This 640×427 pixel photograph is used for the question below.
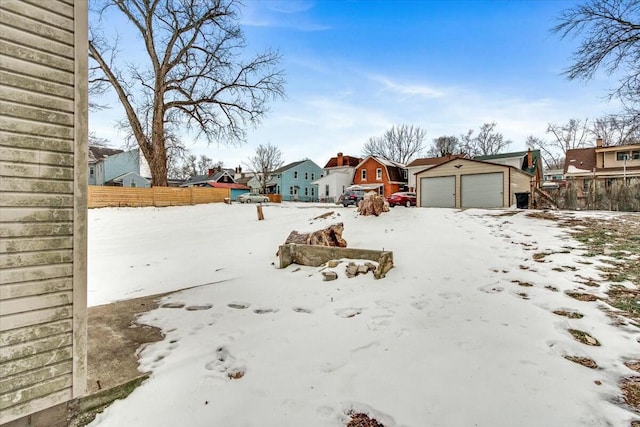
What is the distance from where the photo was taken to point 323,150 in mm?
47969

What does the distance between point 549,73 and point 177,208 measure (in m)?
18.5

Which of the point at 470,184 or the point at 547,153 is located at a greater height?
the point at 547,153

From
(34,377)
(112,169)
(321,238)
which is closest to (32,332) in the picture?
(34,377)

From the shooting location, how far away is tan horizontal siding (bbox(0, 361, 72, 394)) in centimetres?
180

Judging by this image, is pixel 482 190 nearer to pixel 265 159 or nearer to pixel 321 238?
pixel 321 238

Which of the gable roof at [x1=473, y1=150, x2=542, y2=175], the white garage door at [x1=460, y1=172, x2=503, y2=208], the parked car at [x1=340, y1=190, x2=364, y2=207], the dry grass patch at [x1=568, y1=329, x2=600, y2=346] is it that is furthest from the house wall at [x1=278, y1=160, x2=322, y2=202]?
the dry grass patch at [x1=568, y1=329, x2=600, y2=346]

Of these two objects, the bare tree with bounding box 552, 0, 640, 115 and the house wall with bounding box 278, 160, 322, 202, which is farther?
the house wall with bounding box 278, 160, 322, 202

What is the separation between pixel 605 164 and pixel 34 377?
32312 millimetres

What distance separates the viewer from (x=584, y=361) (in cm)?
249

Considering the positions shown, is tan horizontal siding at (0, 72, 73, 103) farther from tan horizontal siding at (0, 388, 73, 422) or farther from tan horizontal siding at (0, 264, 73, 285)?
tan horizontal siding at (0, 388, 73, 422)

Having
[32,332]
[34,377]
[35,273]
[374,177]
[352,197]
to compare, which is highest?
[374,177]

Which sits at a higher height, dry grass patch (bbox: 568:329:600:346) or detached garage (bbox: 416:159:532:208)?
detached garage (bbox: 416:159:532:208)

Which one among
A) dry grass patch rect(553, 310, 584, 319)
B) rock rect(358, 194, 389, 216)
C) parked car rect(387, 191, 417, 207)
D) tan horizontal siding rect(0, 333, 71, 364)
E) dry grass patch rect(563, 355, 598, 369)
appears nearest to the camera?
tan horizontal siding rect(0, 333, 71, 364)

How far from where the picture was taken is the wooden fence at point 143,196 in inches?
669
